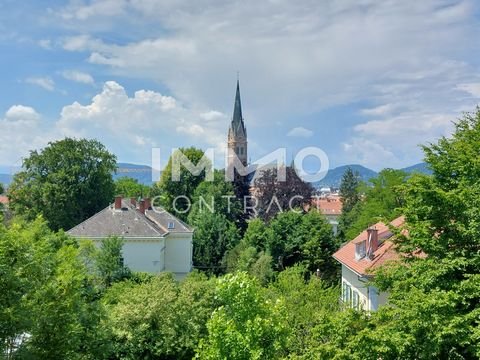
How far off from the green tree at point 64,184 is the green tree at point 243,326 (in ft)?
143

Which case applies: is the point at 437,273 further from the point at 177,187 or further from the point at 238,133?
the point at 238,133

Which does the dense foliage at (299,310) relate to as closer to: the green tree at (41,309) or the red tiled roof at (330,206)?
the green tree at (41,309)

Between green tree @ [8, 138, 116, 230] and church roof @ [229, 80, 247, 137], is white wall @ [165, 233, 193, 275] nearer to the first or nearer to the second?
green tree @ [8, 138, 116, 230]

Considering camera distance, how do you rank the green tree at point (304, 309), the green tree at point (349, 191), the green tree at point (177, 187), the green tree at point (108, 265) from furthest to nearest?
the green tree at point (349, 191) → the green tree at point (177, 187) → the green tree at point (108, 265) → the green tree at point (304, 309)

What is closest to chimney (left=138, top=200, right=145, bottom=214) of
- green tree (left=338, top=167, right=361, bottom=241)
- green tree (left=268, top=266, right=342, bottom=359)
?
green tree (left=268, top=266, right=342, bottom=359)

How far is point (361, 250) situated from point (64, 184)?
3581 cm

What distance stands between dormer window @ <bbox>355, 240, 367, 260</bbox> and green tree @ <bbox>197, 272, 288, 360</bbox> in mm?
16454

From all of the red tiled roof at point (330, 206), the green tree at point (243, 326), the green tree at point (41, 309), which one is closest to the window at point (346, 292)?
the green tree at point (41, 309)

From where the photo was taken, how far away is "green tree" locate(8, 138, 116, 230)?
2029 inches

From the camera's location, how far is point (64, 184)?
51.9 m

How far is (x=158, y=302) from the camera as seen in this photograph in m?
20.2

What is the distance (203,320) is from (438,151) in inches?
456

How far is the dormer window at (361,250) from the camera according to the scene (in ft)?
89.8

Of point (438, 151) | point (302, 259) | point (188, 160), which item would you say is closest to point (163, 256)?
point (302, 259)
